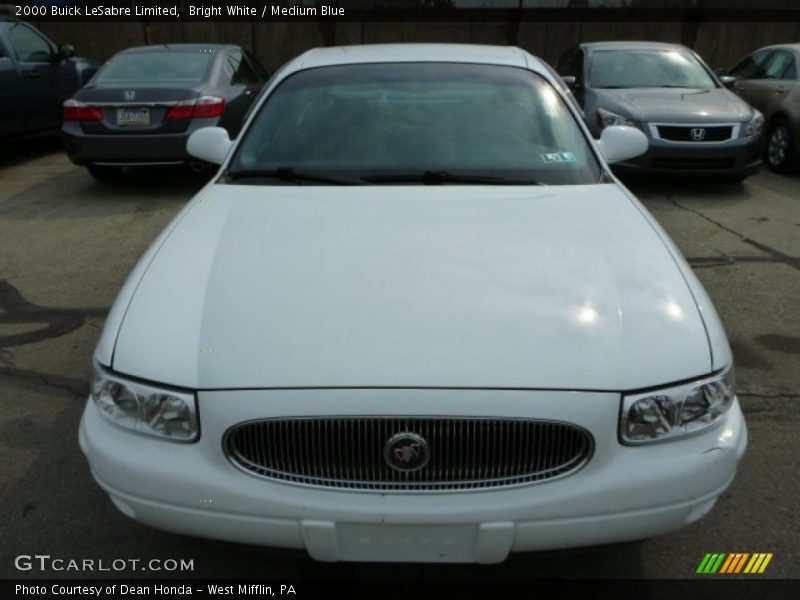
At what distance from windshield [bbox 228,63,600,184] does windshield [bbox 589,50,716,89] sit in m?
5.69

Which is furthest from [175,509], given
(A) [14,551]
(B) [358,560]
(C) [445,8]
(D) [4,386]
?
(C) [445,8]

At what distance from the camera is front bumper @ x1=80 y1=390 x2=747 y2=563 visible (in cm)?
204

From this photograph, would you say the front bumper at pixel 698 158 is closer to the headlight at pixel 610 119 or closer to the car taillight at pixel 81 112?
the headlight at pixel 610 119

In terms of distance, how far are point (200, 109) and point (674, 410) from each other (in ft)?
21.9

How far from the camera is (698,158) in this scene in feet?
25.9

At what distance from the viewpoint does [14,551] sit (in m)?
2.70

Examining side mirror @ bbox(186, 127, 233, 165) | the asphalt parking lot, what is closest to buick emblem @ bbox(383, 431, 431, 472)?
the asphalt parking lot

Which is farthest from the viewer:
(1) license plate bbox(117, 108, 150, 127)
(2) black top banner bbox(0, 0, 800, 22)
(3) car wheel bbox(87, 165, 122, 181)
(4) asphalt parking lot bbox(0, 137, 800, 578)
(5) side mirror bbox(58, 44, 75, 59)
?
(2) black top banner bbox(0, 0, 800, 22)

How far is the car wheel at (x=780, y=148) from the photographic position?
9117 mm

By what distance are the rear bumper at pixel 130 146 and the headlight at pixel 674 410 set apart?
6.50 metres

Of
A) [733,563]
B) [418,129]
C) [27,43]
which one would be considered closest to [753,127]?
[418,129]

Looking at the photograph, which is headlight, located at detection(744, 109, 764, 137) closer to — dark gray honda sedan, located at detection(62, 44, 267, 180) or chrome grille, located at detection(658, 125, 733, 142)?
chrome grille, located at detection(658, 125, 733, 142)

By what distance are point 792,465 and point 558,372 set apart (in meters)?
1.66

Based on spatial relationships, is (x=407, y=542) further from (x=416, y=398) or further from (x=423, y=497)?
(x=416, y=398)
